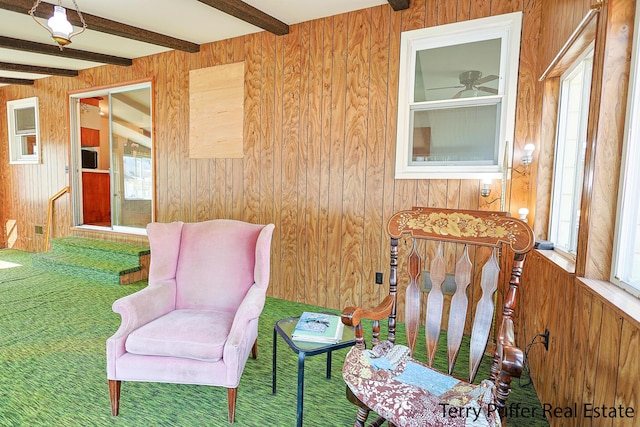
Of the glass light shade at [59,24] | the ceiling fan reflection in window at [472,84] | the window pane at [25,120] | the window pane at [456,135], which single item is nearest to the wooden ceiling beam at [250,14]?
the glass light shade at [59,24]

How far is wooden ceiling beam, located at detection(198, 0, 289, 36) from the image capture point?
279 centimetres

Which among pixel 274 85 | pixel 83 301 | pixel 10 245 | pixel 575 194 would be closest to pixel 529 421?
pixel 575 194

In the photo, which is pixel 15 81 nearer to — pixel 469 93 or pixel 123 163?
pixel 123 163

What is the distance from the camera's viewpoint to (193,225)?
2.36 metres

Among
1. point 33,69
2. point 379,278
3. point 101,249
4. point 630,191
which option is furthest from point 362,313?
point 33,69

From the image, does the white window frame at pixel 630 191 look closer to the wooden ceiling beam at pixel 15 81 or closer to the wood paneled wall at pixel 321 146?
the wood paneled wall at pixel 321 146

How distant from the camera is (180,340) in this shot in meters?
1.74

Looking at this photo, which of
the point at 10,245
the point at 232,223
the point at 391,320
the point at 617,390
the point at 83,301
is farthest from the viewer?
the point at 10,245

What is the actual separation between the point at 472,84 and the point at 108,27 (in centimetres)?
328

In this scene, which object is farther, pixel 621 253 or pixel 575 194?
pixel 575 194

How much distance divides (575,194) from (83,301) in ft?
13.7

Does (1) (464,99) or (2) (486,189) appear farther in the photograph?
(1) (464,99)

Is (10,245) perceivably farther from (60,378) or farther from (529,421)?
(529,421)

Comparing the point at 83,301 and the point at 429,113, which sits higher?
the point at 429,113
